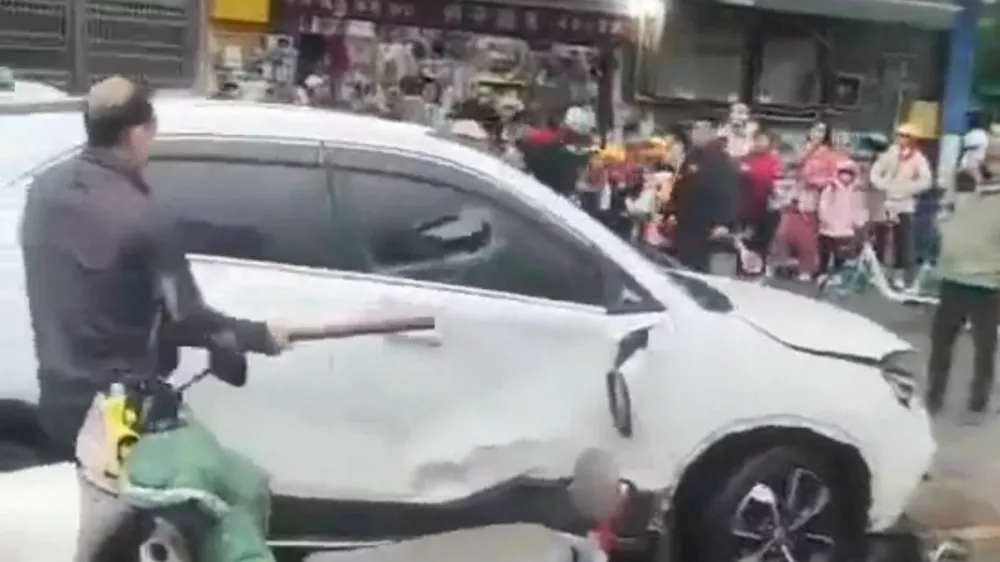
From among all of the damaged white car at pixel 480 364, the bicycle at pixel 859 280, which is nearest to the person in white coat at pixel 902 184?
the bicycle at pixel 859 280

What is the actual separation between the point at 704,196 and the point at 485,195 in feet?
1.67

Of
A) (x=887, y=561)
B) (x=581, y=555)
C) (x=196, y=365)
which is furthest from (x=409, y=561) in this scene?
(x=887, y=561)

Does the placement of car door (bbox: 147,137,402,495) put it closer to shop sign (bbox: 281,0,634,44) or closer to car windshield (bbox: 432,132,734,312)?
shop sign (bbox: 281,0,634,44)

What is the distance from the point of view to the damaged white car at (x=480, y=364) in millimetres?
2965

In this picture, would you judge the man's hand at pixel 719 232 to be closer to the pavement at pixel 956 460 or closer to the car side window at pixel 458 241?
the pavement at pixel 956 460

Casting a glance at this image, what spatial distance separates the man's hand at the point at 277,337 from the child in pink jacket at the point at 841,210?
125 cm

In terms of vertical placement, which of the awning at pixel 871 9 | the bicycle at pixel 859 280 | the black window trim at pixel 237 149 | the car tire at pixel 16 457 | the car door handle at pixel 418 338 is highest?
the awning at pixel 871 9

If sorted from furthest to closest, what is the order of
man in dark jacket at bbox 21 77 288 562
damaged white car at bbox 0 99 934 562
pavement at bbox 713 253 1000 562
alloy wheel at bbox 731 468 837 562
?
pavement at bbox 713 253 1000 562, alloy wheel at bbox 731 468 837 562, damaged white car at bbox 0 99 934 562, man in dark jacket at bbox 21 77 288 562

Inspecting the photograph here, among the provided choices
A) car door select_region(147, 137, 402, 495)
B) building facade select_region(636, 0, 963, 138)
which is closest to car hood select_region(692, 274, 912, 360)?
building facade select_region(636, 0, 963, 138)

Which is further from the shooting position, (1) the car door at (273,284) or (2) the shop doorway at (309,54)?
(2) the shop doorway at (309,54)

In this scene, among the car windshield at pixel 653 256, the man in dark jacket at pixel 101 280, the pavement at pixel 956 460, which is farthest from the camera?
the pavement at pixel 956 460

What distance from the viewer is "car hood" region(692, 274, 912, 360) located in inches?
129

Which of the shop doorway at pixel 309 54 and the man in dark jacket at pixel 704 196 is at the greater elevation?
the shop doorway at pixel 309 54

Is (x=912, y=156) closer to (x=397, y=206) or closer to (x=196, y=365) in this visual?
(x=397, y=206)
